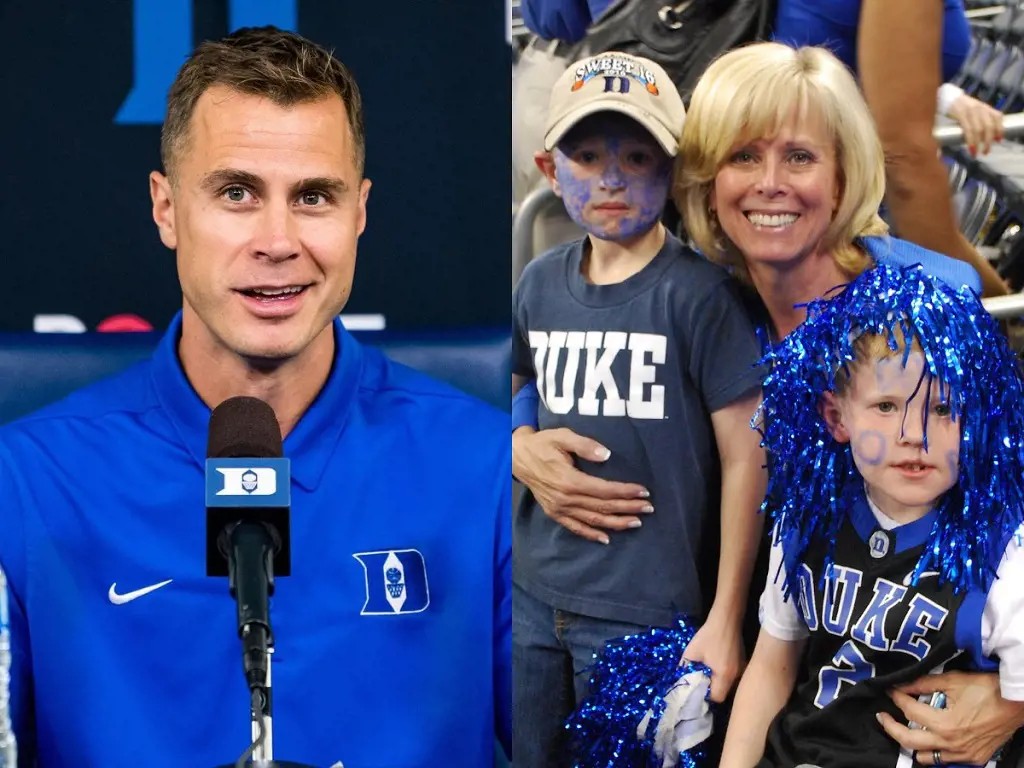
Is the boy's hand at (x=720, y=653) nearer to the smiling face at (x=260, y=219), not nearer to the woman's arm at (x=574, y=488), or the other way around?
the woman's arm at (x=574, y=488)

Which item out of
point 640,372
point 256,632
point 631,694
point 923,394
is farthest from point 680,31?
point 256,632

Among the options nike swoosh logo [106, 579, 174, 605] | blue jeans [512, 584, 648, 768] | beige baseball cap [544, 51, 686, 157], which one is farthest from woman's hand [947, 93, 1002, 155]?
nike swoosh logo [106, 579, 174, 605]

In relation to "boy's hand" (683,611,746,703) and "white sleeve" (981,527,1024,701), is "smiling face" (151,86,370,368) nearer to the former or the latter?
"boy's hand" (683,611,746,703)

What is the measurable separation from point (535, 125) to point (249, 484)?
84 centimetres

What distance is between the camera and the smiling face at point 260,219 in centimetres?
209

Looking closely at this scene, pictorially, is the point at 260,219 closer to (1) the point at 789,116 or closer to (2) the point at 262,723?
(1) the point at 789,116

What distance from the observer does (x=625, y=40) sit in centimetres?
209

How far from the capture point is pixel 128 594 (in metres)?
2.14

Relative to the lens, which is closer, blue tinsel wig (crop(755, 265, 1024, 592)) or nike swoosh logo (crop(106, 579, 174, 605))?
blue tinsel wig (crop(755, 265, 1024, 592))

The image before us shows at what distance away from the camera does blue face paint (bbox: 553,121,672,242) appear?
209 centimetres

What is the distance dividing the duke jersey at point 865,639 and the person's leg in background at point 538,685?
38cm

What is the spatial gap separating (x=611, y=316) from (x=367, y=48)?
0.64 metres

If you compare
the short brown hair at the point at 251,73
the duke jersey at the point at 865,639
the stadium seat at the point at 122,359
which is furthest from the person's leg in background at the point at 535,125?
the duke jersey at the point at 865,639

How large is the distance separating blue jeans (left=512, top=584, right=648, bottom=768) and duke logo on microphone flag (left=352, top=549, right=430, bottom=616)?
0.56 ft
